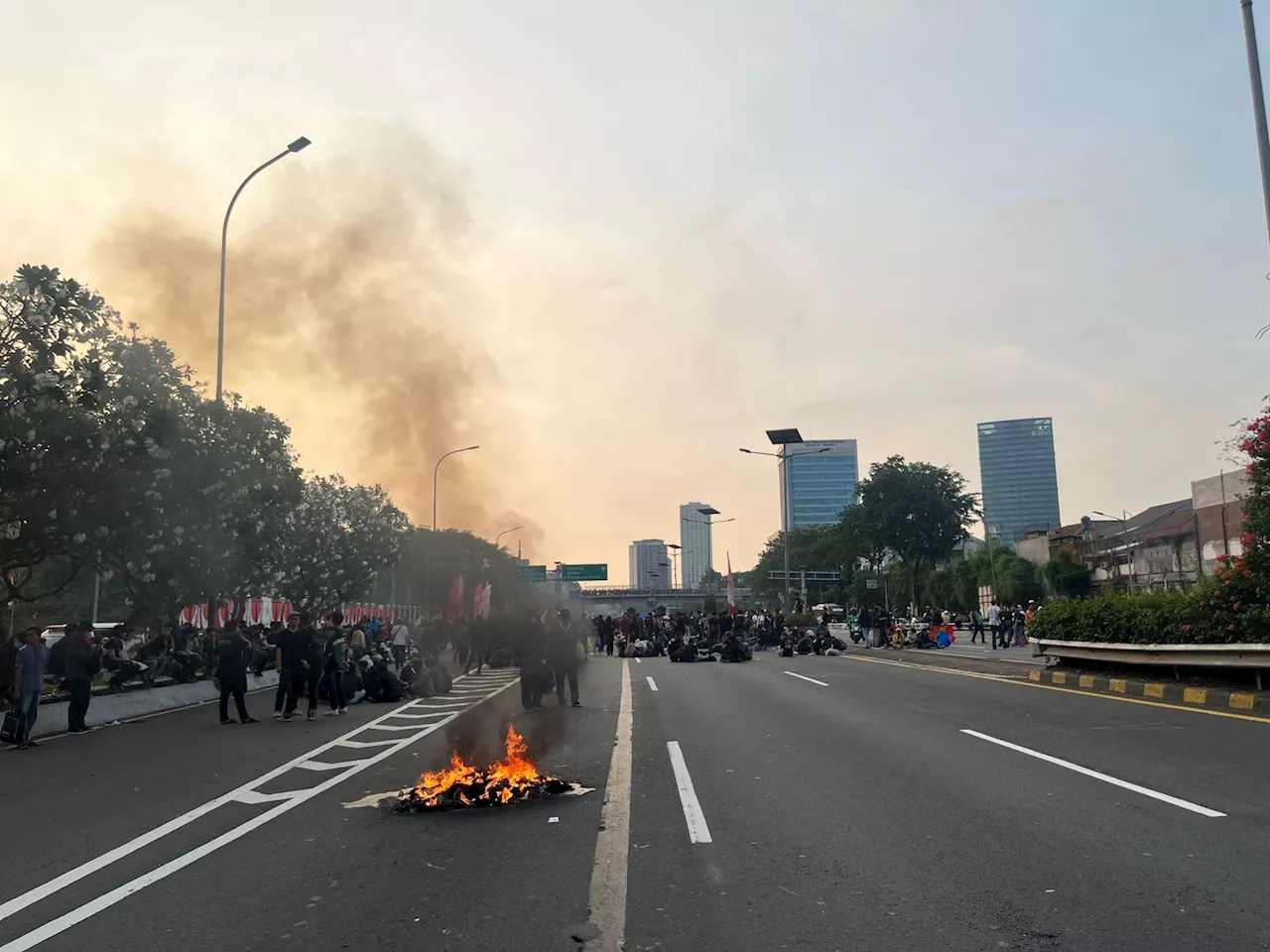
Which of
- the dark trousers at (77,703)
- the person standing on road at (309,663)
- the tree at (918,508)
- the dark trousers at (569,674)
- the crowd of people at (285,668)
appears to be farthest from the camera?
the tree at (918,508)

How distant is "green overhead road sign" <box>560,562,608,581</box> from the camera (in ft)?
240

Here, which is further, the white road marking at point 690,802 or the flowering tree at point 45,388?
the flowering tree at point 45,388

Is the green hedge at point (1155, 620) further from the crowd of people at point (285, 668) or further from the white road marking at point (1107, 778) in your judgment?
the crowd of people at point (285, 668)

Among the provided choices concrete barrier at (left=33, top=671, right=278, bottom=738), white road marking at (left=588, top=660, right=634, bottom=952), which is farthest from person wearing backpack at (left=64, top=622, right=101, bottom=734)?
white road marking at (left=588, top=660, right=634, bottom=952)

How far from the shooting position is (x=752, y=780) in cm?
837

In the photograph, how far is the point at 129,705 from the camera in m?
17.3

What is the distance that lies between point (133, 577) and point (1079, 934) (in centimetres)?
2620

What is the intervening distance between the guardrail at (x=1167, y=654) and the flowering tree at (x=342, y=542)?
34.5 metres

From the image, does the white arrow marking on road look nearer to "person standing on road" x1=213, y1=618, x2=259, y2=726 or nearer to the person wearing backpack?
"person standing on road" x1=213, y1=618, x2=259, y2=726

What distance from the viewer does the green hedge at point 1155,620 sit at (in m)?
13.3

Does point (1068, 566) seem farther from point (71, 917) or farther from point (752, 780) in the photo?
point (71, 917)

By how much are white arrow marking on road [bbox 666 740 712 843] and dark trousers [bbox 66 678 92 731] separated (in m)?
10.6

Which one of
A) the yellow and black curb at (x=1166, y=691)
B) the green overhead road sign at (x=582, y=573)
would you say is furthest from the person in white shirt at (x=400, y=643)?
the green overhead road sign at (x=582, y=573)

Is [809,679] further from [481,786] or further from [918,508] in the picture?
Answer: [918,508]
